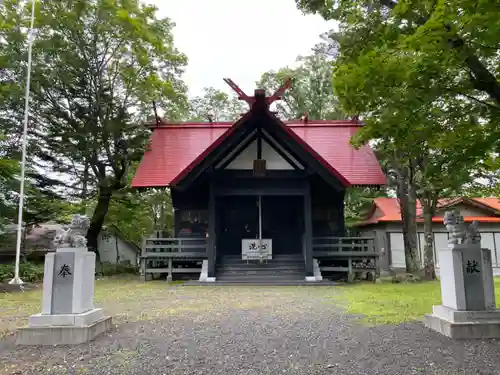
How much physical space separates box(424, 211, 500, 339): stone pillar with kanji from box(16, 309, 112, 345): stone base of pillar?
457 centimetres

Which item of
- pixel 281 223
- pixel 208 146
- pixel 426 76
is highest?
pixel 208 146

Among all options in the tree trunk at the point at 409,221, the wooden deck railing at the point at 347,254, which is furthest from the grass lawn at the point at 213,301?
the tree trunk at the point at 409,221

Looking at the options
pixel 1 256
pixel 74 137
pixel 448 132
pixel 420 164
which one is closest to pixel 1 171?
pixel 74 137

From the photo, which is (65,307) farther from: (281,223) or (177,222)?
(281,223)

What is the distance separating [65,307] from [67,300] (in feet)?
0.30

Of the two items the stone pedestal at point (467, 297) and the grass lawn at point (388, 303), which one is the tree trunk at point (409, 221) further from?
the stone pedestal at point (467, 297)

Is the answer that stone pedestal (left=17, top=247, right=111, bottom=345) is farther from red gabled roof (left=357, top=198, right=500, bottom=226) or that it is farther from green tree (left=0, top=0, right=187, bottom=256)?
red gabled roof (left=357, top=198, right=500, bottom=226)

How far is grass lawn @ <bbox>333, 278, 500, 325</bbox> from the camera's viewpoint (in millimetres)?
6173

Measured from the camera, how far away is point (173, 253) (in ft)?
42.4

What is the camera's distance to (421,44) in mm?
4469

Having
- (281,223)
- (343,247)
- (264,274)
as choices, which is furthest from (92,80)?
(343,247)

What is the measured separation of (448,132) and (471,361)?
336cm

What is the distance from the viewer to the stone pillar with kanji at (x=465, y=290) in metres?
4.78

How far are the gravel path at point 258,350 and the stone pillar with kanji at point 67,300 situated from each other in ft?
0.66
